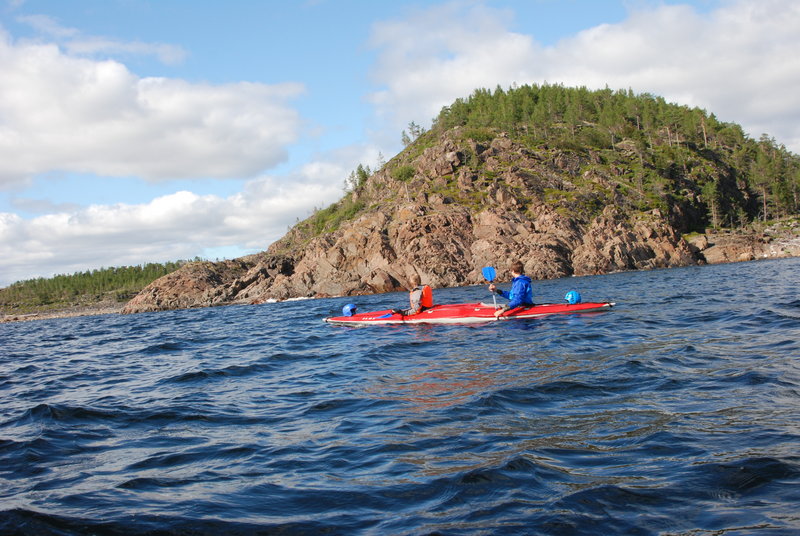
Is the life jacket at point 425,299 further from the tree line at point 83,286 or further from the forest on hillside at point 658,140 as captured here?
the tree line at point 83,286

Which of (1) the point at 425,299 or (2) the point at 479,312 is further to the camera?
(1) the point at 425,299

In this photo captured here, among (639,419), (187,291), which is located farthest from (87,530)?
(187,291)

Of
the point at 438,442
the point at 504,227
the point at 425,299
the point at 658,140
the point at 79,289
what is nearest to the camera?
the point at 438,442

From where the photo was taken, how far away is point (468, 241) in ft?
223

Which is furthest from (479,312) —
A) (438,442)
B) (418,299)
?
(438,442)

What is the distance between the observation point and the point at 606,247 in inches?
2496

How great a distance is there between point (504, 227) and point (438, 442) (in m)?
63.0

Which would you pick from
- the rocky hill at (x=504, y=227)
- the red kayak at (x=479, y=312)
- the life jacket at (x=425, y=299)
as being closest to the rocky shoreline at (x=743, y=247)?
the rocky hill at (x=504, y=227)

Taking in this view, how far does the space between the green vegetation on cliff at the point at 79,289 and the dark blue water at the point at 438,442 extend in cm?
12524

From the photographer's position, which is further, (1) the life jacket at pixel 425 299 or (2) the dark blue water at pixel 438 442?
(1) the life jacket at pixel 425 299

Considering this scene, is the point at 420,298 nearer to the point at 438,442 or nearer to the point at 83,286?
the point at 438,442

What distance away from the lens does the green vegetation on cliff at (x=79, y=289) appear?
5037 inches

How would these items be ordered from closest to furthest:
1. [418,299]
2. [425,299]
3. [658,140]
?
[418,299]
[425,299]
[658,140]

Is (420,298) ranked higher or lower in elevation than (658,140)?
lower
